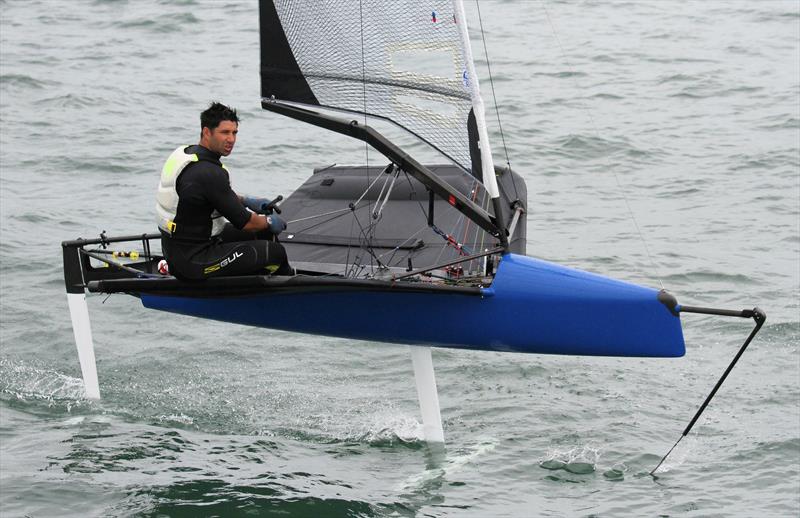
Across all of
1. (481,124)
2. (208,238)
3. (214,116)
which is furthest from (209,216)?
(481,124)

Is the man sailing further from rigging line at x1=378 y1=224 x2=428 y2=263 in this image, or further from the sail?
the sail

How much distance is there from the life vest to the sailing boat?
36 cm

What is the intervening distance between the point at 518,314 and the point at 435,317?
0.46 meters

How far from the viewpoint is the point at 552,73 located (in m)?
16.5

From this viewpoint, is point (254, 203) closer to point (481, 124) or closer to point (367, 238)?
point (367, 238)

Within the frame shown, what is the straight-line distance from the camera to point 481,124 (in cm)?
627

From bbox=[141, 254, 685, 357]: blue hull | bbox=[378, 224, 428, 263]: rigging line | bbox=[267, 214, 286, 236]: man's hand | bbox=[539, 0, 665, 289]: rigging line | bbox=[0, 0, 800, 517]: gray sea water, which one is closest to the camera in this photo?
bbox=[141, 254, 685, 357]: blue hull

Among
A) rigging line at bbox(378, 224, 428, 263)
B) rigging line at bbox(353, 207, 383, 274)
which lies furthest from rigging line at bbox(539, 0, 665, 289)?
rigging line at bbox(353, 207, 383, 274)

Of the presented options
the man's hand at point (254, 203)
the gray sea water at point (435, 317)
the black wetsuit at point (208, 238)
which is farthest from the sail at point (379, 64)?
the gray sea water at point (435, 317)

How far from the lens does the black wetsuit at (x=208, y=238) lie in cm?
624

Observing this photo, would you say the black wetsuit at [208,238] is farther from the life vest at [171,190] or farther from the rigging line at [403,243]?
the rigging line at [403,243]

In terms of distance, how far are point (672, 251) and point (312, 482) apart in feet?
16.8

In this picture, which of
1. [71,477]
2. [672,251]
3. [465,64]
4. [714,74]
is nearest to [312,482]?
[71,477]

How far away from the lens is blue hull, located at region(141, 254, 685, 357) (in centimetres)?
618
